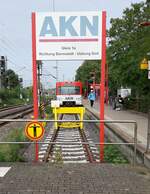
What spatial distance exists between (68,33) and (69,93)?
45.4 feet

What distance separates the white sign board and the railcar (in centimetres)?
1301

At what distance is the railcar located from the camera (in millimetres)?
22484

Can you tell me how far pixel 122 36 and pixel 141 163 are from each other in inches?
1048

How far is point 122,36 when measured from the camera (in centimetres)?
3347

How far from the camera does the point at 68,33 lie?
364 inches

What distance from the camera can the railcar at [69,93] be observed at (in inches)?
885

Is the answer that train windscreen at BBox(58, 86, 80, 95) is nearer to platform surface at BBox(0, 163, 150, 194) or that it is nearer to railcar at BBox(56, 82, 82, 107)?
railcar at BBox(56, 82, 82, 107)

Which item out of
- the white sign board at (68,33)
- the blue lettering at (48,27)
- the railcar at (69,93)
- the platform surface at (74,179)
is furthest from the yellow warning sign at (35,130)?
the railcar at (69,93)

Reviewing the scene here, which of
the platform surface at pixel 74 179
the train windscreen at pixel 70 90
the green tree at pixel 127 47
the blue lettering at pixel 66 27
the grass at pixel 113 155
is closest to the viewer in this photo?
the platform surface at pixel 74 179

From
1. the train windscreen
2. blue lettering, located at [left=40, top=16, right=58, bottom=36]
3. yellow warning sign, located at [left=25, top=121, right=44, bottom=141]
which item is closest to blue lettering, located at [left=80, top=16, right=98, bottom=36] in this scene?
blue lettering, located at [left=40, top=16, right=58, bottom=36]

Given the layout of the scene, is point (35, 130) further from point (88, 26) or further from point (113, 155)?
point (88, 26)

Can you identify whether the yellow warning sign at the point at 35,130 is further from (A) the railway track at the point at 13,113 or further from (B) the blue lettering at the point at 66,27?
(A) the railway track at the point at 13,113

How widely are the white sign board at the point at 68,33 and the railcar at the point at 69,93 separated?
1301cm

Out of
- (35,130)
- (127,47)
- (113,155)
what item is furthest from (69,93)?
(35,130)
